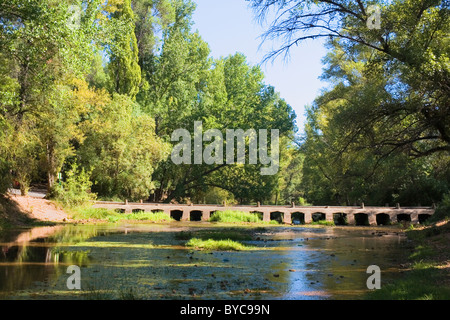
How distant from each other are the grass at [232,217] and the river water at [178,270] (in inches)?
784

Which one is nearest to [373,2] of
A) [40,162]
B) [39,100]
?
[39,100]

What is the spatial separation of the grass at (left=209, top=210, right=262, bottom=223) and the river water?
1993cm

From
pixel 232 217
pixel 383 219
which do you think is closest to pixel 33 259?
pixel 232 217

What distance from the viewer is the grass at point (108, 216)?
2830cm

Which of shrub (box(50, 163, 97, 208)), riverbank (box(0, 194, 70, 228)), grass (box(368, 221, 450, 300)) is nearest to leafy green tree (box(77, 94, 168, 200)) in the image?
shrub (box(50, 163, 97, 208))

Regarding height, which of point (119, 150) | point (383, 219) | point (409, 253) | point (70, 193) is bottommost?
point (383, 219)

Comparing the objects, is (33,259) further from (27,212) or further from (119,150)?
(119,150)

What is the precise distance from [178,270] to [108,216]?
69.3 feet

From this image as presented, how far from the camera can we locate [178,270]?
416 inches

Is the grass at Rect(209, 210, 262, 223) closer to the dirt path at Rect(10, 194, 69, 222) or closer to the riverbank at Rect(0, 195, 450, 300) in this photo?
the riverbank at Rect(0, 195, 450, 300)

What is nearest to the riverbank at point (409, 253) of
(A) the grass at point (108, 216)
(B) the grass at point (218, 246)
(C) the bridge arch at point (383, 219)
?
(A) the grass at point (108, 216)

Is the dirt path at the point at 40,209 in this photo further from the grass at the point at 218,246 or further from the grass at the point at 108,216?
the grass at the point at 218,246

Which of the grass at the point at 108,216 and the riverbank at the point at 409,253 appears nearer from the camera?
the riverbank at the point at 409,253

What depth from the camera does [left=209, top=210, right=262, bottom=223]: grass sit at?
3681 centimetres
